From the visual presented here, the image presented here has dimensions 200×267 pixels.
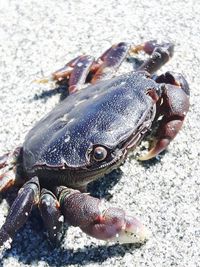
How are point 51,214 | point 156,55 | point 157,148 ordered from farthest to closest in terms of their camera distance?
point 156,55 < point 157,148 < point 51,214

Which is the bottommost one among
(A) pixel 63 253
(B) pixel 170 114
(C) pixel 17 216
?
(A) pixel 63 253

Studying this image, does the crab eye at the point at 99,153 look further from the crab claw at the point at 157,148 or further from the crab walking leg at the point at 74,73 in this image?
Result: the crab walking leg at the point at 74,73

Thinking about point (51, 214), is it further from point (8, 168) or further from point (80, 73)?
point (80, 73)

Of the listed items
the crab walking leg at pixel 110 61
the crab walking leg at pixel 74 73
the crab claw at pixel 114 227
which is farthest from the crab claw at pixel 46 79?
the crab claw at pixel 114 227

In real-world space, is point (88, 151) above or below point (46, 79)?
above

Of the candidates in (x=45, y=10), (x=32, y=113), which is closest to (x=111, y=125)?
(x=32, y=113)

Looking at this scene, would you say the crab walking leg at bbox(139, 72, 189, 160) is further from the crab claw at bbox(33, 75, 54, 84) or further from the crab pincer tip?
the crab claw at bbox(33, 75, 54, 84)

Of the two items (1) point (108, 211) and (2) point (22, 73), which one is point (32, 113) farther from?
(1) point (108, 211)

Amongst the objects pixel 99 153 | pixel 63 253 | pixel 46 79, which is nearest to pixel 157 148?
pixel 99 153
